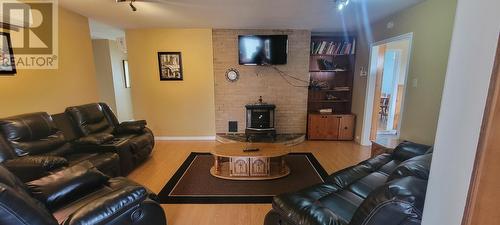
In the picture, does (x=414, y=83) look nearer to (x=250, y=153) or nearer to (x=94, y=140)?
(x=250, y=153)

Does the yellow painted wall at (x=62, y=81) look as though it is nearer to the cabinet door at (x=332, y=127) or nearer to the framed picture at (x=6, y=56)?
the framed picture at (x=6, y=56)

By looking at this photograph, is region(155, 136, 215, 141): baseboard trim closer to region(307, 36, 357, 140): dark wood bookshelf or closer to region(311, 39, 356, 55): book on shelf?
region(307, 36, 357, 140): dark wood bookshelf

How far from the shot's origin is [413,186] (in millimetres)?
879

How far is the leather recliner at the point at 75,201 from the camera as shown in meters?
1.00

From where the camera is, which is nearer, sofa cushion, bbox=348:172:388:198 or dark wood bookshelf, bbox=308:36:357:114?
sofa cushion, bbox=348:172:388:198

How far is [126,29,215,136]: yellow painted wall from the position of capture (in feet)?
14.3

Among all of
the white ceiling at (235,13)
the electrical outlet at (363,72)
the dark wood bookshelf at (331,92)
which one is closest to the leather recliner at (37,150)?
the white ceiling at (235,13)

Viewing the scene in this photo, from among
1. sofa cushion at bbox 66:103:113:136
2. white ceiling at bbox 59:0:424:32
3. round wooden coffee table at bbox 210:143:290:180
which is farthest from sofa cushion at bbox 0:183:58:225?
white ceiling at bbox 59:0:424:32

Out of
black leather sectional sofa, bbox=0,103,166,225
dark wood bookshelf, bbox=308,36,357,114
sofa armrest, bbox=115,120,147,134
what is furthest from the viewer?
dark wood bookshelf, bbox=308,36,357,114

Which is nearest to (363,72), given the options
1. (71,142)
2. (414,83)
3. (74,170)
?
(414,83)

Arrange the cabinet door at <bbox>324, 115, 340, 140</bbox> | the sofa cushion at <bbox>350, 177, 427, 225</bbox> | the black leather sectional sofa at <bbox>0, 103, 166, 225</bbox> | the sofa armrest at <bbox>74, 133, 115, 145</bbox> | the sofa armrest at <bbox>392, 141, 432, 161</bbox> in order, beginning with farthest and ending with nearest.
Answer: the cabinet door at <bbox>324, 115, 340, 140</bbox> < the sofa armrest at <bbox>74, 133, 115, 145</bbox> < the sofa armrest at <bbox>392, 141, 432, 161</bbox> < the black leather sectional sofa at <bbox>0, 103, 166, 225</bbox> < the sofa cushion at <bbox>350, 177, 427, 225</bbox>

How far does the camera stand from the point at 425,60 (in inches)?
104

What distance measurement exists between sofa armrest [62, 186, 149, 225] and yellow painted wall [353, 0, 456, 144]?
3.17 metres

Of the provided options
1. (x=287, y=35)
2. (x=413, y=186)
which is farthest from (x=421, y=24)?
(x=413, y=186)
